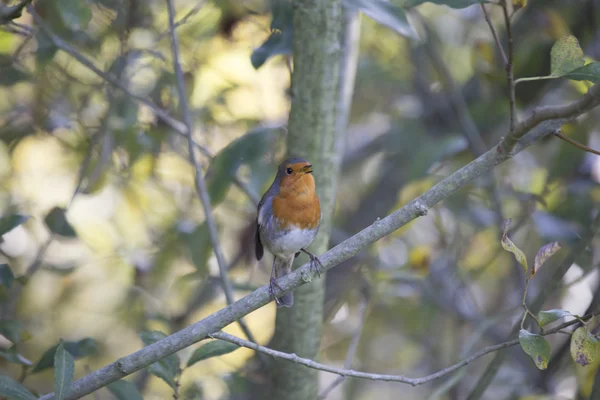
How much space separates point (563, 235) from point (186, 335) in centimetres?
201

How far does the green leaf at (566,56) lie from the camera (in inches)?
73.7

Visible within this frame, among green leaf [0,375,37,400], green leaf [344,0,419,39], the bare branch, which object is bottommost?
the bare branch

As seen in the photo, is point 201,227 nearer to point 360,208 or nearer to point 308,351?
point 308,351

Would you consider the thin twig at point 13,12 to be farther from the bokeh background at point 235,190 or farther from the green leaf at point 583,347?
the green leaf at point 583,347

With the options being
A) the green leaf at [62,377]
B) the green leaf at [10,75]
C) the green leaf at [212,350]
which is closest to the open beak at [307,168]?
the green leaf at [212,350]

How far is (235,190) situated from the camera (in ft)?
16.0

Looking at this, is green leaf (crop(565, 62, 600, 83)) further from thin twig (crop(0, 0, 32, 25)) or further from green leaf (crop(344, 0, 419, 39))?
thin twig (crop(0, 0, 32, 25))

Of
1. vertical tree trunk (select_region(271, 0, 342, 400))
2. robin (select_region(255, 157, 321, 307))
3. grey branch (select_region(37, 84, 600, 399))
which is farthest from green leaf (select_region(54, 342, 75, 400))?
vertical tree trunk (select_region(271, 0, 342, 400))

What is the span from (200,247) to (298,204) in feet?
1.71

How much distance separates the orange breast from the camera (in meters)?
2.99

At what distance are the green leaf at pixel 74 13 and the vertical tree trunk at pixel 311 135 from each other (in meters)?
0.88

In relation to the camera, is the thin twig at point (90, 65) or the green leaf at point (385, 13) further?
the thin twig at point (90, 65)

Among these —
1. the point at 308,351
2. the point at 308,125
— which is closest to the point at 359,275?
the point at 308,351

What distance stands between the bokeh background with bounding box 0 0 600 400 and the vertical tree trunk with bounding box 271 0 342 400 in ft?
1.05
